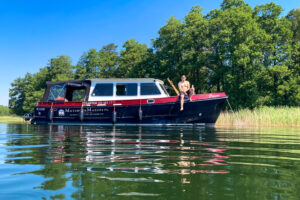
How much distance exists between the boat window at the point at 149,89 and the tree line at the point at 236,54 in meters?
11.8

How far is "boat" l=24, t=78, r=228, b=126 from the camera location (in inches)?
444

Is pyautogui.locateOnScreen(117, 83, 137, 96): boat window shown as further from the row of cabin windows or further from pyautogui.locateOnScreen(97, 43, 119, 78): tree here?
pyautogui.locateOnScreen(97, 43, 119, 78): tree

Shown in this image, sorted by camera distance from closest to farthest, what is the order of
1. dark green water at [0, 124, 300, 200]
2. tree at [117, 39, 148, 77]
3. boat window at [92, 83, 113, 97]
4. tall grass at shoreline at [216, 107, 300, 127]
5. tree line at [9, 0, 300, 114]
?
dark green water at [0, 124, 300, 200], tall grass at shoreline at [216, 107, 300, 127], boat window at [92, 83, 113, 97], tree line at [9, 0, 300, 114], tree at [117, 39, 148, 77]

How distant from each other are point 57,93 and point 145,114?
5.56m

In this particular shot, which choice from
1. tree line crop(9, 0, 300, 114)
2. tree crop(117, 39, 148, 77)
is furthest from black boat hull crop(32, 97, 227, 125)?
tree crop(117, 39, 148, 77)

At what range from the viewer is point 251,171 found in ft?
7.35

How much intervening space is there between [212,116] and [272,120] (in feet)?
11.8

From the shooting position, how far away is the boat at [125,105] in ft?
37.0

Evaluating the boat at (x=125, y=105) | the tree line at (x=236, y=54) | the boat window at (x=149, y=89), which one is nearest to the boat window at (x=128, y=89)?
the boat at (x=125, y=105)

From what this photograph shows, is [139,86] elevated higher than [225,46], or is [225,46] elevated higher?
[225,46]

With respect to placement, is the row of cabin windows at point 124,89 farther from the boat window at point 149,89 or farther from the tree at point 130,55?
the tree at point 130,55

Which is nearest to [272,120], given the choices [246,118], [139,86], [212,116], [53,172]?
[246,118]

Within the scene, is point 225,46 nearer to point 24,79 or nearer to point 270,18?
point 270,18

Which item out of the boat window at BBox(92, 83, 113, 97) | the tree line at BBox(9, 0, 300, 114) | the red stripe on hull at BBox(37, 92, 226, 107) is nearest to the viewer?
the red stripe on hull at BBox(37, 92, 226, 107)
